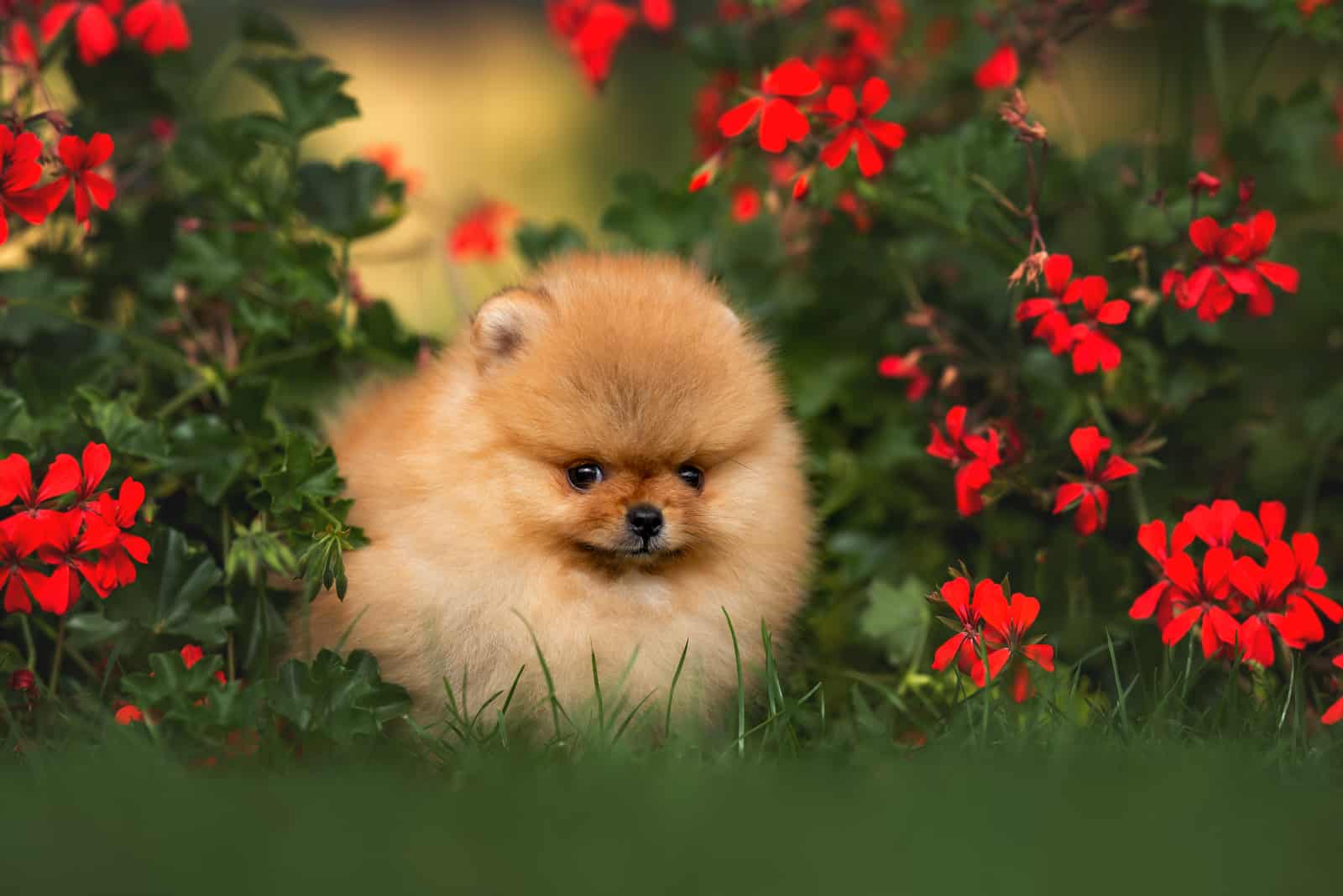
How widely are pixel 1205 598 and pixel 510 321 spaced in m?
1.51

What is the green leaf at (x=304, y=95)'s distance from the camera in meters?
3.40

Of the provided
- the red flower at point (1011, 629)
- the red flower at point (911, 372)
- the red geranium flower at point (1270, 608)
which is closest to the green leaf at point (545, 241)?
the red flower at point (911, 372)

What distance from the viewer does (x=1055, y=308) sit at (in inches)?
115

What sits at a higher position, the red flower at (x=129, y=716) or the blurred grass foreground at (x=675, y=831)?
the blurred grass foreground at (x=675, y=831)

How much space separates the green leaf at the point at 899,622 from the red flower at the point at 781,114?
113cm

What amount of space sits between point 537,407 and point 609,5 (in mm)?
1453

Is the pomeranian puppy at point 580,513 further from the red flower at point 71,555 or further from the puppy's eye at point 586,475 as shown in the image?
the red flower at point 71,555

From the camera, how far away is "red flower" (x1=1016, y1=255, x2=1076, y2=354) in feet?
9.37

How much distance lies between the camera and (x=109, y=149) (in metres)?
2.79

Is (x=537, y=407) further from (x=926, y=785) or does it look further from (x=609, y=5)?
(x=609, y=5)

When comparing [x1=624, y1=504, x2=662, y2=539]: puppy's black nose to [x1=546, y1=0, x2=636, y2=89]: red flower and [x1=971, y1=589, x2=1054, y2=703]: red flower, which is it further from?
[x1=546, y1=0, x2=636, y2=89]: red flower

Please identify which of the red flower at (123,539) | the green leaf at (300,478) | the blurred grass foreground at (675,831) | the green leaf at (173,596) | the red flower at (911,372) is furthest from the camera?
the red flower at (911,372)

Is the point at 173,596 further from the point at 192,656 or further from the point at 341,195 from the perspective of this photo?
the point at 341,195

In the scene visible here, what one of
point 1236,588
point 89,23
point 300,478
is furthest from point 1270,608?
point 89,23
